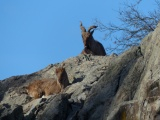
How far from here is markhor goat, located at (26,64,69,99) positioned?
20094mm

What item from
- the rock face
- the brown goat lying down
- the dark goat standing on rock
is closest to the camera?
the rock face

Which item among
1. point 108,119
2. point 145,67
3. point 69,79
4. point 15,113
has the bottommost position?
point 108,119

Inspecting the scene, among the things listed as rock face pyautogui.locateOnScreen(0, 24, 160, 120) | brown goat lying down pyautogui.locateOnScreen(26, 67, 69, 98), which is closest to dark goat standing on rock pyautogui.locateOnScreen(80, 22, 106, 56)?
brown goat lying down pyautogui.locateOnScreen(26, 67, 69, 98)

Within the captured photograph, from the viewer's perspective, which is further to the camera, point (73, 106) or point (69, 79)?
point (69, 79)

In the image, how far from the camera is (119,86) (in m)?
11.3

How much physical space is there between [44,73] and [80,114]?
1119cm

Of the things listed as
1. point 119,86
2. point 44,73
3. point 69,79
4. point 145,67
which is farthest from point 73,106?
point 44,73

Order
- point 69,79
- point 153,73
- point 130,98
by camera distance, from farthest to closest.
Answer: point 69,79 < point 130,98 < point 153,73

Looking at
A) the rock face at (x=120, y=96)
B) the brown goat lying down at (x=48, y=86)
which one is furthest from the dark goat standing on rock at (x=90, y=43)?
the rock face at (x=120, y=96)

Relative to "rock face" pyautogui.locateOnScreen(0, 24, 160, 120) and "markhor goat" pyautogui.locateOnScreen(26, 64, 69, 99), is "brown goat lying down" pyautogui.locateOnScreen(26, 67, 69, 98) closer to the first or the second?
"markhor goat" pyautogui.locateOnScreen(26, 64, 69, 99)

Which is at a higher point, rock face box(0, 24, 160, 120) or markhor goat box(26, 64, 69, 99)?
markhor goat box(26, 64, 69, 99)

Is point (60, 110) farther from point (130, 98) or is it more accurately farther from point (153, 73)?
point (153, 73)

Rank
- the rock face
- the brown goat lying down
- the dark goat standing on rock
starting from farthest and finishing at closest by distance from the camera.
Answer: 1. the dark goat standing on rock
2. the brown goat lying down
3. the rock face

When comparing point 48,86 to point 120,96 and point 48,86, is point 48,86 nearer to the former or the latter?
point 48,86
